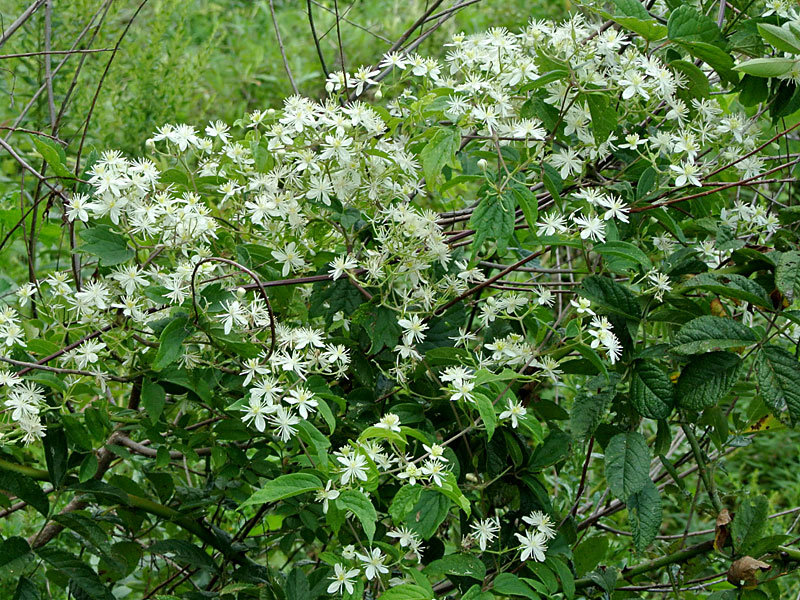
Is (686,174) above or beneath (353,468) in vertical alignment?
above

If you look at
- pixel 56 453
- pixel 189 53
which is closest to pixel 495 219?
pixel 56 453

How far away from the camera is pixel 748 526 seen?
44.7 inches

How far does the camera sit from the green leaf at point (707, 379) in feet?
3.50

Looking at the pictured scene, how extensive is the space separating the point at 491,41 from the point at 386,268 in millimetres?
341

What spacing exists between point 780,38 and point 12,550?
1191mm

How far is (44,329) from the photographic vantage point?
1.14 m

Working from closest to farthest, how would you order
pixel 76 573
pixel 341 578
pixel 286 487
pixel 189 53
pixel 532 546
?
pixel 286 487 → pixel 341 578 → pixel 532 546 → pixel 76 573 → pixel 189 53

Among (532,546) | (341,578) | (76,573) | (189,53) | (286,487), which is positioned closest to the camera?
(286,487)

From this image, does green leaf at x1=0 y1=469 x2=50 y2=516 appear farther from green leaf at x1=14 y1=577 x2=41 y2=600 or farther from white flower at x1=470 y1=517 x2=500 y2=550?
white flower at x1=470 y1=517 x2=500 y2=550

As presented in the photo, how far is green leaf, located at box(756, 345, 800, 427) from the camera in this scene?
103 centimetres

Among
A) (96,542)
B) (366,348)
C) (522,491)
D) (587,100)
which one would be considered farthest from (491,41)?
(96,542)

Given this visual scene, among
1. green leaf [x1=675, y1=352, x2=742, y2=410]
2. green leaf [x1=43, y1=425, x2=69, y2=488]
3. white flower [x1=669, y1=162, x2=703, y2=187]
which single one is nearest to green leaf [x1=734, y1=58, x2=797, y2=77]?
white flower [x1=669, y1=162, x2=703, y2=187]

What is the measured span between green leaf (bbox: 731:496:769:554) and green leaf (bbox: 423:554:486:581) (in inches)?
14.2

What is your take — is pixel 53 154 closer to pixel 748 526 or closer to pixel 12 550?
pixel 12 550
